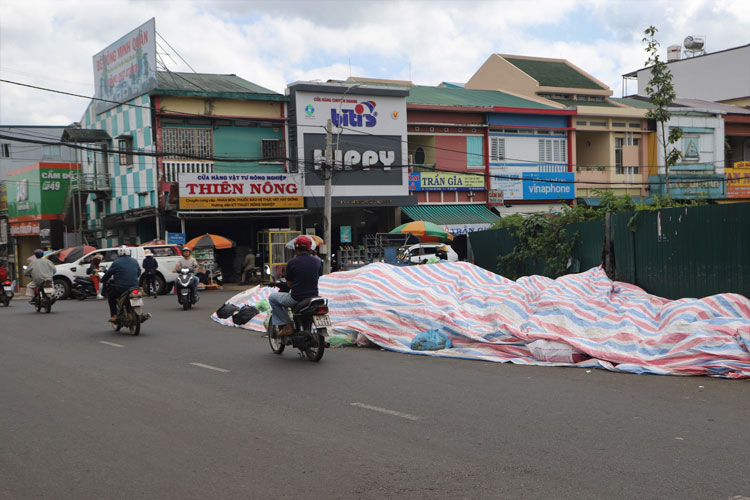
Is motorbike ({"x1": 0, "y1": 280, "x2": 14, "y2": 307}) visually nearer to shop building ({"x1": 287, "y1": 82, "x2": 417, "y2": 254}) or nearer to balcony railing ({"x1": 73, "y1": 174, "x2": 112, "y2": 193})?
balcony railing ({"x1": 73, "y1": 174, "x2": 112, "y2": 193})

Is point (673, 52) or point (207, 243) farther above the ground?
point (673, 52)

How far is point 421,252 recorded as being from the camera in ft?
103

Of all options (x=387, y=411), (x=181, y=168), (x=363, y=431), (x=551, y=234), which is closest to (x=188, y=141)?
(x=181, y=168)

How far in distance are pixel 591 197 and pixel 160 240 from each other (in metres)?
→ 22.1

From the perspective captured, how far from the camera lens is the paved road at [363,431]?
490cm

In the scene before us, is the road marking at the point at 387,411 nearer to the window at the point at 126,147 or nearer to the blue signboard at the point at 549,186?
the window at the point at 126,147

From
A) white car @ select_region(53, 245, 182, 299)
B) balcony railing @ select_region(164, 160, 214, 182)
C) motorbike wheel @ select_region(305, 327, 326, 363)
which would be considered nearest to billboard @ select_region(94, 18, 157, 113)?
balcony railing @ select_region(164, 160, 214, 182)

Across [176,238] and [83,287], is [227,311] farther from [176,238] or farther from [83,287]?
[176,238]

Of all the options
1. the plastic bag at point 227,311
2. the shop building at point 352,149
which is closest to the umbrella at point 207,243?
the shop building at point 352,149

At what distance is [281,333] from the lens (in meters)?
10.8

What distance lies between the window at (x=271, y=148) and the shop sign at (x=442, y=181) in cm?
662

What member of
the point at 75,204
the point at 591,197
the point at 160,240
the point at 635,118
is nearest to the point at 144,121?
the point at 160,240

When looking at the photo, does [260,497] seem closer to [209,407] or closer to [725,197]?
[209,407]

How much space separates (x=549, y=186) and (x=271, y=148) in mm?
14664
